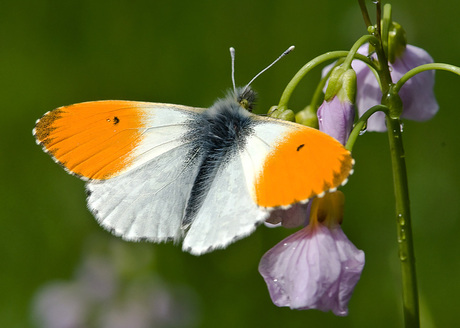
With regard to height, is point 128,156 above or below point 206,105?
above

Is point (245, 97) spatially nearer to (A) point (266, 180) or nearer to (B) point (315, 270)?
(A) point (266, 180)

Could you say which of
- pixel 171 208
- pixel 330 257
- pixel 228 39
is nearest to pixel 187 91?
pixel 228 39

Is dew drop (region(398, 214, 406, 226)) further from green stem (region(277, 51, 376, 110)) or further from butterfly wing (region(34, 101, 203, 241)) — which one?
butterfly wing (region(34, 101, 203, 241))

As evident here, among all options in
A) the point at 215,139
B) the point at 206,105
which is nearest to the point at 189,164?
the point at 215,139

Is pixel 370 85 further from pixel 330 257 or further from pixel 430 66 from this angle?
pixel 330 257

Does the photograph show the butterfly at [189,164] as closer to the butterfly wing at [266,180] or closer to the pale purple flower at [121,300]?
the butterfly wing at [266,180]

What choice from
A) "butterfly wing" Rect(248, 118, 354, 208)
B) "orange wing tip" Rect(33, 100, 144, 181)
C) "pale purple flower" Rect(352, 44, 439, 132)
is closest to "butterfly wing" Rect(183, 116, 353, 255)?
"butterfly wing" Rect(248, 118, 354, 208)

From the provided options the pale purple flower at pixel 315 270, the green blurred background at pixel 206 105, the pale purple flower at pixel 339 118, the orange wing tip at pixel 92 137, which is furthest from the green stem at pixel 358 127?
the green blurred background at pixel 206 105
